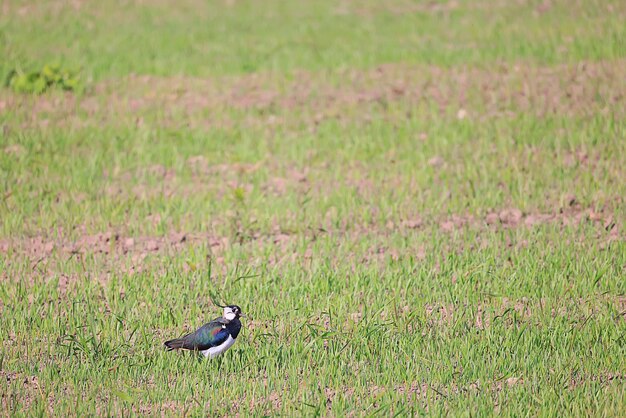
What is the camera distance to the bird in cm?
601

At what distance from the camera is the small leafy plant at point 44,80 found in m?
12.0

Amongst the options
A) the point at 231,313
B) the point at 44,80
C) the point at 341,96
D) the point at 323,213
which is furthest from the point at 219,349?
the point at 44,80

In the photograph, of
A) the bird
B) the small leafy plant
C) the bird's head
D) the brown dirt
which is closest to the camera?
the bird

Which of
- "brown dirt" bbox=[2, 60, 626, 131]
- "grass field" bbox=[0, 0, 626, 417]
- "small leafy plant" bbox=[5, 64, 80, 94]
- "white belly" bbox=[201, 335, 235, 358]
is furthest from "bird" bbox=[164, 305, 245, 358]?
"small leafy plant" bbox=[5, 64, 80, 94]

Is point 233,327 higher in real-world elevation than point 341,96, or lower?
lower

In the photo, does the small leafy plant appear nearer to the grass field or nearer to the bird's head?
the grass field

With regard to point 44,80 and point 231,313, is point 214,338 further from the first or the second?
point 44,80

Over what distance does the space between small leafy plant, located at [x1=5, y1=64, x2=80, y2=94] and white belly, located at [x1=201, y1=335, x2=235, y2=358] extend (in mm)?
6834

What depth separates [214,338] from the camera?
600 centimetres

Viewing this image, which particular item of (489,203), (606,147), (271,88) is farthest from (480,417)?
(271,88)

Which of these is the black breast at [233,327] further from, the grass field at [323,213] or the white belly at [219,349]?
the grass field at [323,213]

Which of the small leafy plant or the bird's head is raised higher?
the small leafy plant

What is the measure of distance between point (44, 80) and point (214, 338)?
23.3 ft

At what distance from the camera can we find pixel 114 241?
8.33 m
